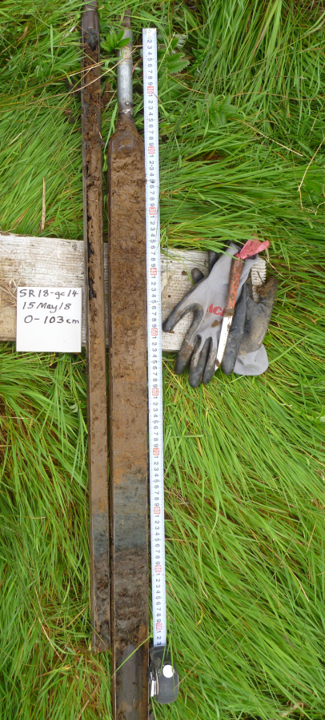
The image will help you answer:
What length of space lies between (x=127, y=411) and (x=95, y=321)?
35cm

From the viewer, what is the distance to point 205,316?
1.61m

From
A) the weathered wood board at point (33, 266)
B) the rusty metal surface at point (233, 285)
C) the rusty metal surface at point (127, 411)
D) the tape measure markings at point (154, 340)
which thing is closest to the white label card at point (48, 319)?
the weathered wood board at point (33, 266)

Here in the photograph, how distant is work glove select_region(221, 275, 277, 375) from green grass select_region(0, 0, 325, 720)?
0.07 meters

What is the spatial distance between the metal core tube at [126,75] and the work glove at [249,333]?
80cm

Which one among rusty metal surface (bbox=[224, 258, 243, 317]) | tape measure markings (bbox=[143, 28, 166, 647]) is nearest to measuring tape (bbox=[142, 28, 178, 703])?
tape measure markings (bbox=[143, 28, 166, 647])

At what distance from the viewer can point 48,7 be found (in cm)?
139

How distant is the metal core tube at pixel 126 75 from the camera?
1.44 m

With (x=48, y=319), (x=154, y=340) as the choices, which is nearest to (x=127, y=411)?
(x=154, y=340)

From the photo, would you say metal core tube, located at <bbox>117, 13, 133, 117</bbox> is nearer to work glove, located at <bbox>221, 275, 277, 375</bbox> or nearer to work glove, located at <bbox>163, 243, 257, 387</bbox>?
Result: work glove, located at <bbox>163, 243, 257, 387</bbox>

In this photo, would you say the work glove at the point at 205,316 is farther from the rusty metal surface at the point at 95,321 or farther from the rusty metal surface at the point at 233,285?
the rusty metal surface at the point at 95,321

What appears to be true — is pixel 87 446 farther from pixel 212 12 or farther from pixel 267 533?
pixel 212 12

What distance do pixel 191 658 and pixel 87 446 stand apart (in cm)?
96

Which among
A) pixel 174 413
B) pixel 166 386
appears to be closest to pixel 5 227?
pixel 166 386

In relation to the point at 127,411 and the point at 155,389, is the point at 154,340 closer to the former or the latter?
the point at 155,389
